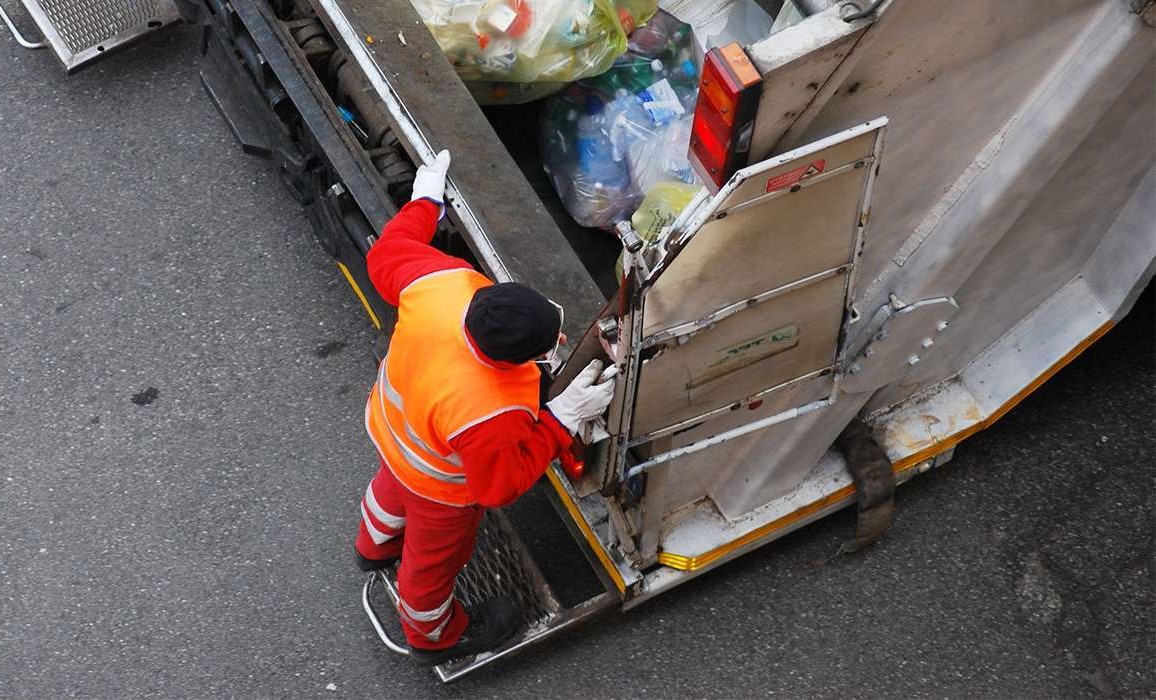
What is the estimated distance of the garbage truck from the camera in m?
2.15

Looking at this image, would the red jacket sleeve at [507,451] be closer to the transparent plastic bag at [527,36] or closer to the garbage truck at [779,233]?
the garbage truck at [779,233]

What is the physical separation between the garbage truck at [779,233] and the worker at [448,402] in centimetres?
9

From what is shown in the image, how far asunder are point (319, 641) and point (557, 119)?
1408mm

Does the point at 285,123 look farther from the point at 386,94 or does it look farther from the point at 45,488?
the point at 45,488

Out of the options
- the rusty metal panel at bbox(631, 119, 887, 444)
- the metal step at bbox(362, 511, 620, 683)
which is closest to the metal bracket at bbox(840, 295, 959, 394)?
the rusty metal panel at bbox(631, 119, 887, 444)

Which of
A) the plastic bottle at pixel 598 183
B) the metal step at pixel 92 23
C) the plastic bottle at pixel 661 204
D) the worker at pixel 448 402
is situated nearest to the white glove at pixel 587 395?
the worker at pixel 448 402

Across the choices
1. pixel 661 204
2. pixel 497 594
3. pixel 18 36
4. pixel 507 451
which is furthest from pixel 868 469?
pixel 18 36

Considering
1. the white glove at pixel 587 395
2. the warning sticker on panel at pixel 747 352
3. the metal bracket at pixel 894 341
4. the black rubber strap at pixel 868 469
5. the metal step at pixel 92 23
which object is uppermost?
the metal step at pixel 92 23

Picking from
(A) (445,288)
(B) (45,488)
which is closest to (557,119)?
(A) (445,288)

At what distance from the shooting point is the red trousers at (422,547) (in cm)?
279

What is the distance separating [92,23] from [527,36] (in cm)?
175

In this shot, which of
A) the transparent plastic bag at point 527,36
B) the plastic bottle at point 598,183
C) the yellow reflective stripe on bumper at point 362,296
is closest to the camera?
the transparent plastic bag at point 527,36

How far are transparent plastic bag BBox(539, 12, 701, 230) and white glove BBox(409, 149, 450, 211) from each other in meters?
0.52

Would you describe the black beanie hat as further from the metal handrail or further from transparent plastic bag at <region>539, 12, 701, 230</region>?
the metal handrail
